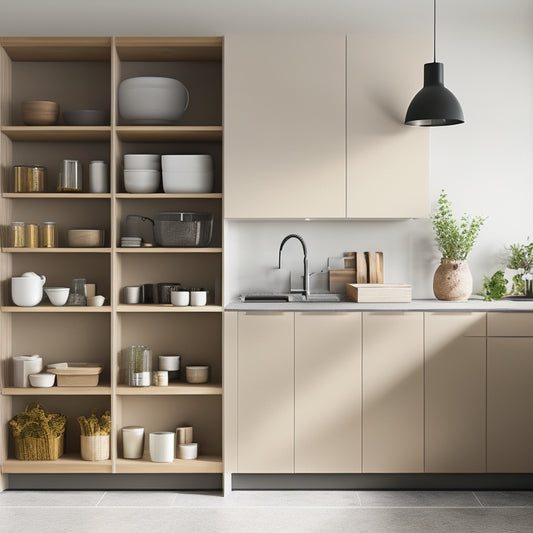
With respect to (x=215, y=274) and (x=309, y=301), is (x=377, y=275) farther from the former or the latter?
(x=215, y=274)

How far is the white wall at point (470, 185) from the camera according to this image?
4273 mm

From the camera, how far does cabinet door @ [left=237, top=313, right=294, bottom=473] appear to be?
3762mm

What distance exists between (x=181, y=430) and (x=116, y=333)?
2.08ft

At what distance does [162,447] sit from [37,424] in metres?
0.68

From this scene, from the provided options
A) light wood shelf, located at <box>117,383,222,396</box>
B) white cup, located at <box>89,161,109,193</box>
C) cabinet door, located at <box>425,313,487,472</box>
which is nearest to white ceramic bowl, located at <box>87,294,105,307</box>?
light wood shelf, located at <box>117,383,222,396</box>

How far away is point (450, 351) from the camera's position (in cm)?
376

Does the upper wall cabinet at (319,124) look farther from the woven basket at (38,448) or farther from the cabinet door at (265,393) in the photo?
the woven basket at (38,448)

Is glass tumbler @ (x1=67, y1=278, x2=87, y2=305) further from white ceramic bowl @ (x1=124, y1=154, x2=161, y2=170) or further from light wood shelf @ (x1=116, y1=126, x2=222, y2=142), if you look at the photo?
light wood shelf @ (x1=116, y1=126, x2=222, y2=142)

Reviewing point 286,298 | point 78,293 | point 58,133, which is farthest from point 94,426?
point 58,133

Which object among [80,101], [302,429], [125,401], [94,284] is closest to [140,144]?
[80,101]

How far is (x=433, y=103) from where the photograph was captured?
3.54 m

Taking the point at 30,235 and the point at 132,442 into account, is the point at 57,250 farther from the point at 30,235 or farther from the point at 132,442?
the point at 132,442

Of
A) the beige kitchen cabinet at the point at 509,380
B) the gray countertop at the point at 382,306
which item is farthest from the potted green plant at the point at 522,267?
the beige kitchen cabinet at the point at 509,380

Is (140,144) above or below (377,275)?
above
